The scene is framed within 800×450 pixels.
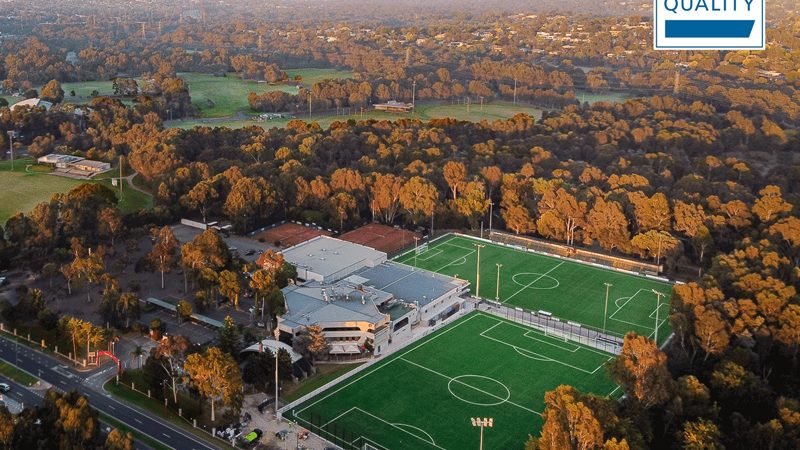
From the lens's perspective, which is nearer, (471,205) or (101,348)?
(101,348)

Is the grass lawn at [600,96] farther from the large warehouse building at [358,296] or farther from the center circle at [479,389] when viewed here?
the center circle at [479,389]

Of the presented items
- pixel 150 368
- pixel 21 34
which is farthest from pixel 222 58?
pixel 150 368

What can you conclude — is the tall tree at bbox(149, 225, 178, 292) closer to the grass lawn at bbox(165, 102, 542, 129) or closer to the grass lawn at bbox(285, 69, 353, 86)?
the grass lawn at bbox(165, 102, 542, 129)

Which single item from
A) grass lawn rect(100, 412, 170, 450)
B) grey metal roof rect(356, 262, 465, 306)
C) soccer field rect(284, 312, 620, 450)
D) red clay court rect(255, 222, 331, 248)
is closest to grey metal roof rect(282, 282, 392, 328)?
grey metal roof rect(356, 262, 465, 306)

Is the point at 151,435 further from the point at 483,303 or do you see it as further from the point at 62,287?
the point at 483,303

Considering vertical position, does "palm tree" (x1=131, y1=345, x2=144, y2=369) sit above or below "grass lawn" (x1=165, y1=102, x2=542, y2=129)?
below

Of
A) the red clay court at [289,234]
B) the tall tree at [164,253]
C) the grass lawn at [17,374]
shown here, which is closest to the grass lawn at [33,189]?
the red clay court at [289,234]

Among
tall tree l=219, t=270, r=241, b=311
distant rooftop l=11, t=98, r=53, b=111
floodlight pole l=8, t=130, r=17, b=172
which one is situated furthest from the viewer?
distant rooftop l=11, t=98, r=53, b=111
